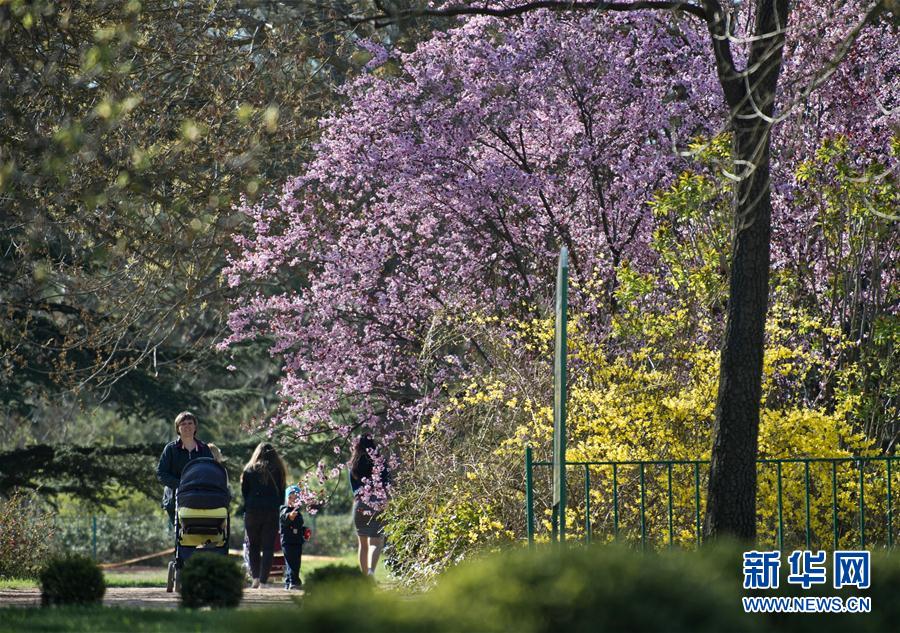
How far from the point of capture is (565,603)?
675cm

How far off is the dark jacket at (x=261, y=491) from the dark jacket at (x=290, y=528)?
432mm

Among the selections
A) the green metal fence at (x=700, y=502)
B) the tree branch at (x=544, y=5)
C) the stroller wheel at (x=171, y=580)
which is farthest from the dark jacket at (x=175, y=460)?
the tree branch at (x=544, y=5)

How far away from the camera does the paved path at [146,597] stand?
1129cm

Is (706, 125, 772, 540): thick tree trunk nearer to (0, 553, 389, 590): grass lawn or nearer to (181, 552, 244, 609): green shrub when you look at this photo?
(0, 553, 389, 590): grass lawn

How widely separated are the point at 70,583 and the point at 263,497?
15.9 feet

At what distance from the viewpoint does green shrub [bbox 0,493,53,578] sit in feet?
59.9

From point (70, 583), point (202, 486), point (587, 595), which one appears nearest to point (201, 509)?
point (202, 486)

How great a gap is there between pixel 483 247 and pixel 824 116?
3809 millimetres

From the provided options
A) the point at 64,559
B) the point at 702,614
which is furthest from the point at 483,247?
the point at 702,614

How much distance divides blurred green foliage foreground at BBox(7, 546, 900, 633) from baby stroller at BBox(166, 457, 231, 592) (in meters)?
5.69

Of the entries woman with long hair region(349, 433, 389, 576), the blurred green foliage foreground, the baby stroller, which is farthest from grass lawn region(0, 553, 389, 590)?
A: the blurred green foliage foreground

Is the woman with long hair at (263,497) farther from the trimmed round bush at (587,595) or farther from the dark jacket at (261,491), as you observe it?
the trimmed round bush at (587,595)

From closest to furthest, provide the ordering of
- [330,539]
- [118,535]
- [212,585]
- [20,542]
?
[212,585], [20,542], [118,535], [330,539]

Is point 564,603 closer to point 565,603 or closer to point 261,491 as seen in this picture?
point 565,603
